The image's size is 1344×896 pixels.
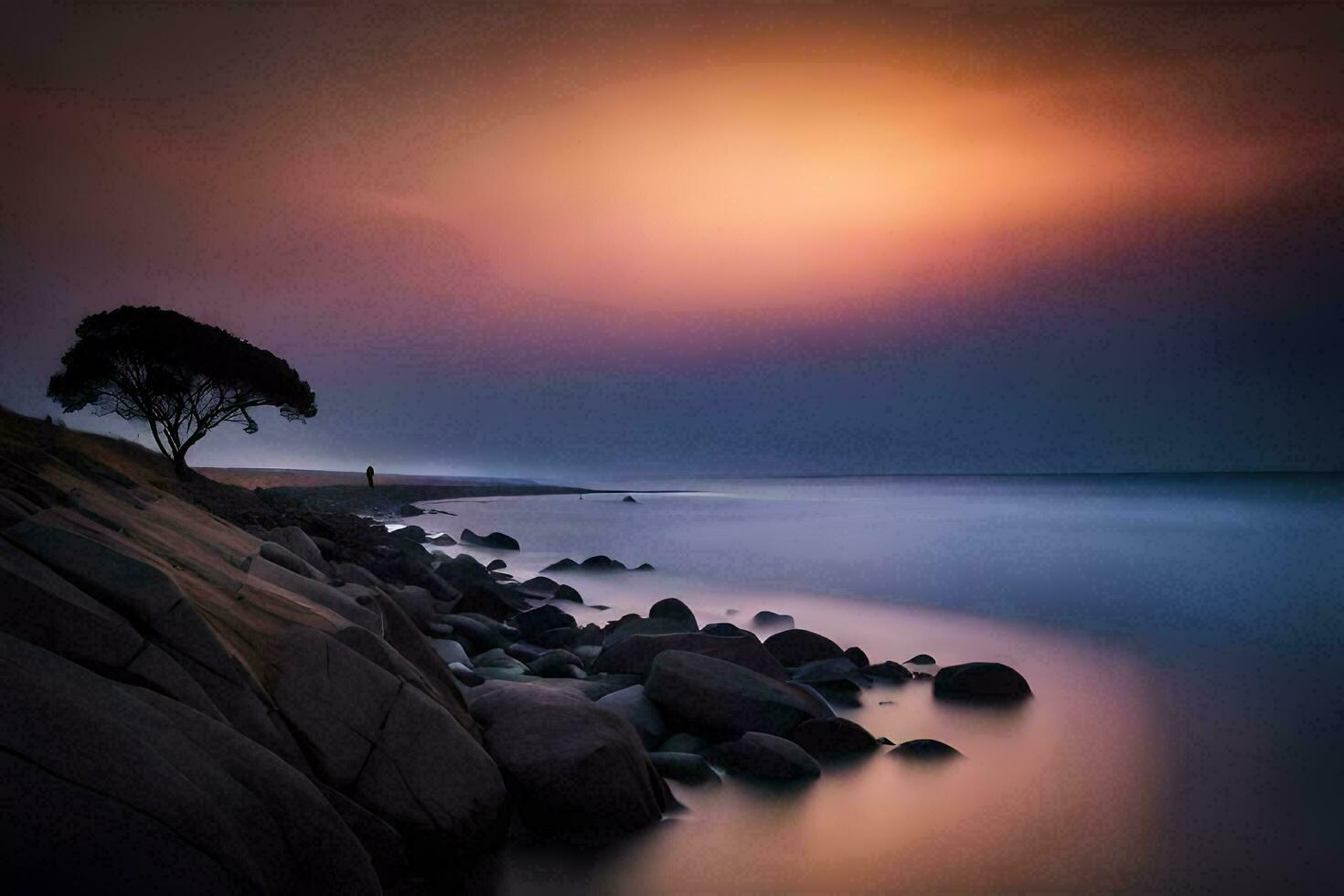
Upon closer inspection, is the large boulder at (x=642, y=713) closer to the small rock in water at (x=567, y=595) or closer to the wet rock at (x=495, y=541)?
the small rock in water at (x=567, y=595)

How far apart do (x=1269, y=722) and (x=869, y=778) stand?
887 cm

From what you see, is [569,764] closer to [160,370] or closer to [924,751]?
[924,751]

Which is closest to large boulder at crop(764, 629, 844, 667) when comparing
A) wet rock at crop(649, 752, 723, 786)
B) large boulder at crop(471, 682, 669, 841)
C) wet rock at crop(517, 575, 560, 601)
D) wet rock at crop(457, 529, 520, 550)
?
wet rock at crop(649, 752, 723, 786)

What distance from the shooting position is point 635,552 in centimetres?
4322

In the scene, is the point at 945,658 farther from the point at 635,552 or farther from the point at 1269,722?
the point at 635,552

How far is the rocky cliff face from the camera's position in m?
4.41

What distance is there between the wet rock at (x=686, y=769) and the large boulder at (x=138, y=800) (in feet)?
15.3

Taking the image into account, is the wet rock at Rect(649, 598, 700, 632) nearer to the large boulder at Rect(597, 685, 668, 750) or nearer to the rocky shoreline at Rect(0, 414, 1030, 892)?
the rocky shoreline at Rect(0, 414, 1030, 892)

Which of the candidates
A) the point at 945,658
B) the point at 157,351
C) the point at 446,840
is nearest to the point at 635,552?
the point at 157,351

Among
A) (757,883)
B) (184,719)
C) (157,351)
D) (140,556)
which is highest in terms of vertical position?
(157,351)

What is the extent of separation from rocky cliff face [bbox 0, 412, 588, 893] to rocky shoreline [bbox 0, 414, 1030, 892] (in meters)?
0.01

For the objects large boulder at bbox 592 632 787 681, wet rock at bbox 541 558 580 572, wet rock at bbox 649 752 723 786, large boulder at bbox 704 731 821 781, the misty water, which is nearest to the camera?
the misty water

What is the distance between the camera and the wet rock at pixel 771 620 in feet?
74.0

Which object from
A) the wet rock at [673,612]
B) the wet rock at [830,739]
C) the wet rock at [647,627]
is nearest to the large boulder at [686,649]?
the wet rock at [830,739]
